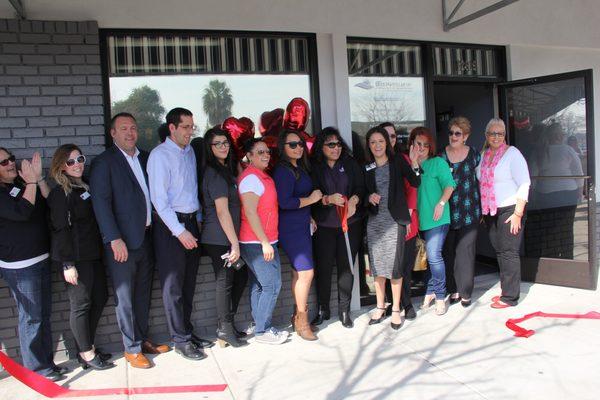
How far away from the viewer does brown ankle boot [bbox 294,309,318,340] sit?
396 centimetres

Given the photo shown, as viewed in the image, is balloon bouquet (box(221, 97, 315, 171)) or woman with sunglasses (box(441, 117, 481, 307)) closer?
balloon bouquet (box(221, 97, 315, 171))

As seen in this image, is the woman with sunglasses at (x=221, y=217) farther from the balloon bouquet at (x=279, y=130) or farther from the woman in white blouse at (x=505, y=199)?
the woman in white blouse at (x=505, y=199)

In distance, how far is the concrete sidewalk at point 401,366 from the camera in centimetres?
305

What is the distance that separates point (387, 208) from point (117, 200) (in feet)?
6.84

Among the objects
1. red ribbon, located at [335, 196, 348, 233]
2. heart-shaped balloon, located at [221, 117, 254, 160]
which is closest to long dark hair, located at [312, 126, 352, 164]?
red ribbon, located at [335, 196, 348, 233]

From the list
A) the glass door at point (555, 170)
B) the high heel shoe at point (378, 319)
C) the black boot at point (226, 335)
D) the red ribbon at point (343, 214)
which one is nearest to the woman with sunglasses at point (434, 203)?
the high heel shoe at point (378, 319)

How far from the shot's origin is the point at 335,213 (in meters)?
4.11

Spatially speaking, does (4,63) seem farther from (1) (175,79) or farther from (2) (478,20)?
(2) (478,20)

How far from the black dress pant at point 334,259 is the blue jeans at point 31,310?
6.81ft

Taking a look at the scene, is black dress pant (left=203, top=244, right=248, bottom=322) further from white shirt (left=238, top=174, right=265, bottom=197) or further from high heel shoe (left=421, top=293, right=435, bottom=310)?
high heel shoe (left=421, top=293, right=435, bottom=310)

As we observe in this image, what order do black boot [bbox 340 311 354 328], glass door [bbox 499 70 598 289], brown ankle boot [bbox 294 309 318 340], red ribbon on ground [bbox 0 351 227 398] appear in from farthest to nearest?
1. glass door [bbox 499 70 598 289]
2. black boot [bbox 340 311 354 328]
3. brown ankle boot [bbox 294 309 318 340]
4. red ribbon on ground [bbox 0 351 227 398]

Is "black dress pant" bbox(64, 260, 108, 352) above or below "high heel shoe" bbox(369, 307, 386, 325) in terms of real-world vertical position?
above

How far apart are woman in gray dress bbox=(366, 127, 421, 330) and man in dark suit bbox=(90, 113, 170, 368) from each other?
5.89ft

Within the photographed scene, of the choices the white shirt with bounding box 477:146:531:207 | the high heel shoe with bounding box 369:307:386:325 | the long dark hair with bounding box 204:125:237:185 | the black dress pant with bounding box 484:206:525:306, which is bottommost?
the high heel shoe with bounding box 369:307:386:325
